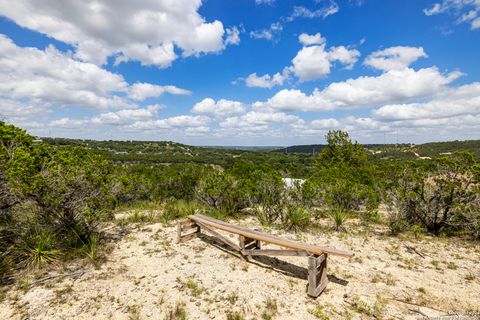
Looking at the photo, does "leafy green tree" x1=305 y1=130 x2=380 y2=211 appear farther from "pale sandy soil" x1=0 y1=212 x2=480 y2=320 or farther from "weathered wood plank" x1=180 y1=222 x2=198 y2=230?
"weathered wood plank" x1=180 y1=222 x2=198 y2=230

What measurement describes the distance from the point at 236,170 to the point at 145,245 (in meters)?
6.59

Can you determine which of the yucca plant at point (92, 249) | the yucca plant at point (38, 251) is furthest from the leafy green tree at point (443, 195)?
the yucca plant at point (38, 251)

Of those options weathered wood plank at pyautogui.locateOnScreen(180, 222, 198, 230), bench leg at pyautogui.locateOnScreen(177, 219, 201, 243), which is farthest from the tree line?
weathered wood plank at pyautogui.locateOnScreen(180, 222, 198, 230)

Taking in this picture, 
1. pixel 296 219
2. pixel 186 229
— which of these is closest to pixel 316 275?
pixel 296 219

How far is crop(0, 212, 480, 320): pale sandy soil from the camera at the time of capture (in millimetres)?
4246

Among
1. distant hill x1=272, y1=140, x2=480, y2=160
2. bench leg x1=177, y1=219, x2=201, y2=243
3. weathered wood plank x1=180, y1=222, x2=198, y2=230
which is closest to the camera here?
bench leg x1=177, y1=219, x2=201, y2=243

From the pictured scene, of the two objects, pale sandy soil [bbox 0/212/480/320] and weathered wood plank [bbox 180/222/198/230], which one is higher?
weathered wood plank [bbox 180/222/198/230]

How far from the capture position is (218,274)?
5473mm

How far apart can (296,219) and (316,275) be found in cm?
380

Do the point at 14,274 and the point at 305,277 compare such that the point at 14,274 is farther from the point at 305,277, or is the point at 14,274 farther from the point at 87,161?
the point at 305,277

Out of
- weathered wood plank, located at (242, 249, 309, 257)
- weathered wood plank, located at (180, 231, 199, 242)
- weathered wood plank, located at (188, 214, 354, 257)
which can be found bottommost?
weathered wood plank, located at (180, 231, 199, 242)

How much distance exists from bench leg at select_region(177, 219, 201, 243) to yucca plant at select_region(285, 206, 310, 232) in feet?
9.66

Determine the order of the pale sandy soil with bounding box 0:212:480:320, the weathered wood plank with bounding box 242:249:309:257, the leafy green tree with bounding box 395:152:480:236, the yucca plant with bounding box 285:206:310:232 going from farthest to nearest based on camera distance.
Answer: the yucca plant with bounding box 285:206:310:232 < the leafy green tree with bounding box 395:152:480:236 < the weathered wood plank with bounding box 242:249:309:257 < the pale sandy soil with bounding box 0:212:480:320

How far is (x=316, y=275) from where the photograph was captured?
15.1 ft
